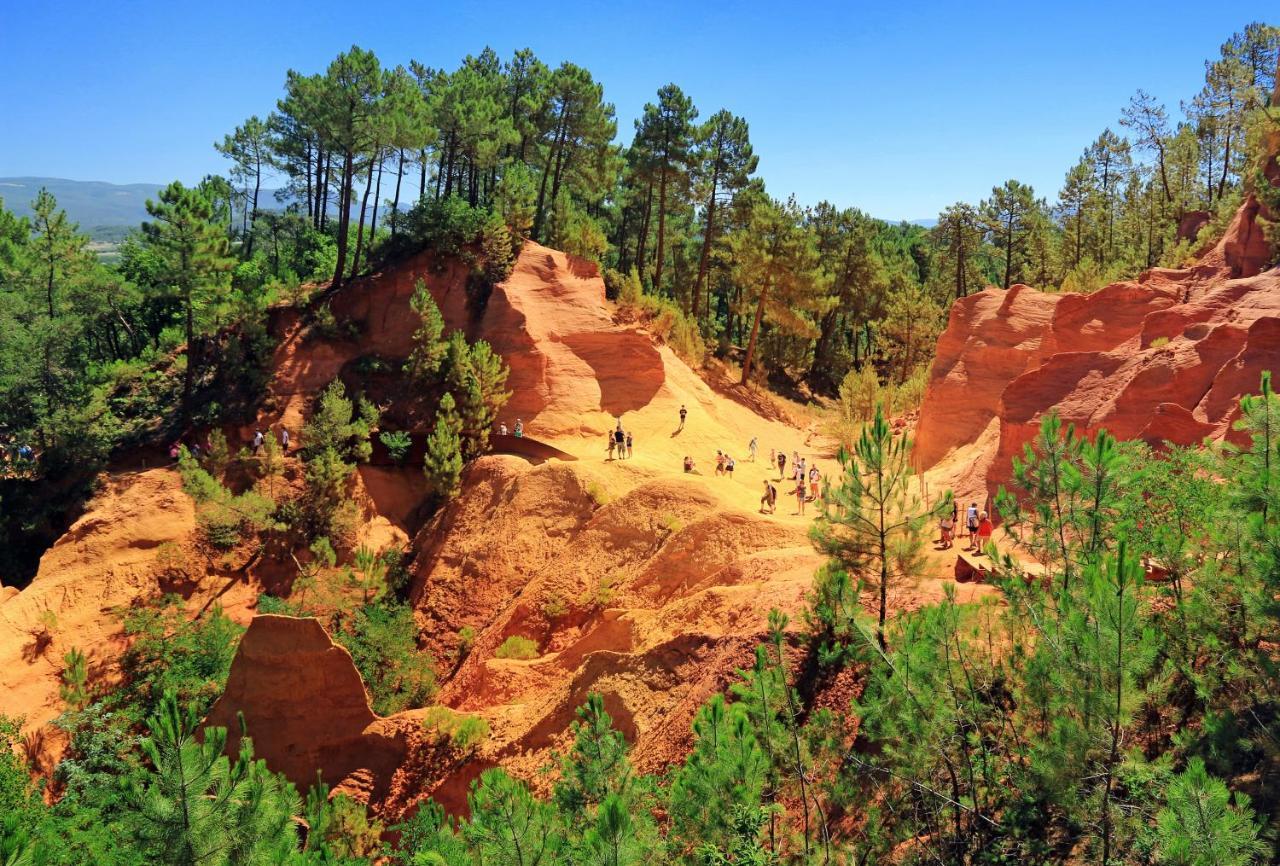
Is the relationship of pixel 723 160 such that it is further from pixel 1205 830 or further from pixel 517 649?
pixel 1205 830

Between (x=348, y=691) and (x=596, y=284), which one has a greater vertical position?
(x=596, y=284)

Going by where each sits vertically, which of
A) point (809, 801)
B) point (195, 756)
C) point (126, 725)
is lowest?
point (126, 725)

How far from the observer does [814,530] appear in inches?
547

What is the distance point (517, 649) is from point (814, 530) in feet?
→ 36.8

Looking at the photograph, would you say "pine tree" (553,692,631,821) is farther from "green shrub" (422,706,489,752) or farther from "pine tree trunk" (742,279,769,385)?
"pine tree trunk" (742,279,769,385)

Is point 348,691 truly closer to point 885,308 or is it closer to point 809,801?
point 809,801

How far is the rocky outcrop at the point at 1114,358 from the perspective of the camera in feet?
65.5

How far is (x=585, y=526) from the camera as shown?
25.9 meters

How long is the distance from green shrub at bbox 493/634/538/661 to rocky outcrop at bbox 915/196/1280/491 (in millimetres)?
13547

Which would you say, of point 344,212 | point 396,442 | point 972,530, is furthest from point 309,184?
point 972,530

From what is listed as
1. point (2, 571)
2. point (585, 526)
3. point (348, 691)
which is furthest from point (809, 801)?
point (2, 571)

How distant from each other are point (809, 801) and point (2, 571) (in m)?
32.4

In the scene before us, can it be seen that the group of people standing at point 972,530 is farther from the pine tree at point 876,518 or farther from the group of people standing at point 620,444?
the group of people standing at point 620,444

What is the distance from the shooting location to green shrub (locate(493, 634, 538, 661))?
2206 cm
